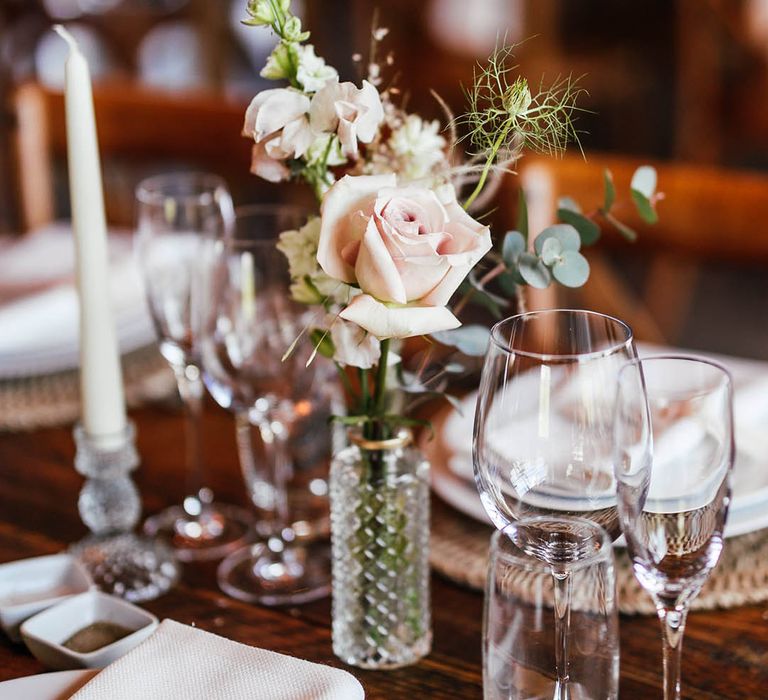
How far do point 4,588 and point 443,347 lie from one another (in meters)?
0.39

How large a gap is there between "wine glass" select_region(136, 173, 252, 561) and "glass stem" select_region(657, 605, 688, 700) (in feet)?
1.37

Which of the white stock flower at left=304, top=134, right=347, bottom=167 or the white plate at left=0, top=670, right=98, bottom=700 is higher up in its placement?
the white stock flower at left=304, top=134, right=347, bottom=167

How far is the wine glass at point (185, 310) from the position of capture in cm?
95

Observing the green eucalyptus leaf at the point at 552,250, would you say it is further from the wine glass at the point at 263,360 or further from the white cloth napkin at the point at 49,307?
the white cloth napkin at the point at 49,307

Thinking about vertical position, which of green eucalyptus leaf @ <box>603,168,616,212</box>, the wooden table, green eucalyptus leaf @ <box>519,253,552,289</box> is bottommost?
the wooden table

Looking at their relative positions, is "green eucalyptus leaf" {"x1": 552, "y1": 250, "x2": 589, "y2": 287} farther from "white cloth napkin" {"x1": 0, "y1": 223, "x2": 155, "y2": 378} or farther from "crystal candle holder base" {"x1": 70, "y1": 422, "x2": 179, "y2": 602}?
"white cloth napkin" {"x1": 0, "y1": 223, "x2": 155, "y2": 378}

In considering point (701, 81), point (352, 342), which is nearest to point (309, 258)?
point (352, 342)

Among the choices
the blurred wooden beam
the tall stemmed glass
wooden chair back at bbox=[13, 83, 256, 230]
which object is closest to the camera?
the tall stemmed glass

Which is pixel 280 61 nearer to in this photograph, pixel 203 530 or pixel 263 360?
pixel 263 360

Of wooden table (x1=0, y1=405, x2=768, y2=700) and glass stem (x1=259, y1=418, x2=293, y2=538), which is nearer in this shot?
wooden table (x1=0, y1=405, x2=768, y2=700)

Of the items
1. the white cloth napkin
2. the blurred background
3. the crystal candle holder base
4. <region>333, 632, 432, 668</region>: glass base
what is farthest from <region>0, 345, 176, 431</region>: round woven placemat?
the blurred background

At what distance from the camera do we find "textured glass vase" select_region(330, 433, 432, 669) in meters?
0.76

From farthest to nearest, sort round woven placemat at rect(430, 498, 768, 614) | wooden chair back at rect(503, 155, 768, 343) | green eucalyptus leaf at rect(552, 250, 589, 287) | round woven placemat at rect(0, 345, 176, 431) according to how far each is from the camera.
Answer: wooden chair back at rect(503, 155, 768, 343) → round woven placemat at rect(0, 345, 176, 431) → round woven placemat at rect(430, 498, 768, 614) → green eucalyptus leaf at rect(552, 250, 589, 287)

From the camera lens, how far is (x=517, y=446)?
2.05 feet
